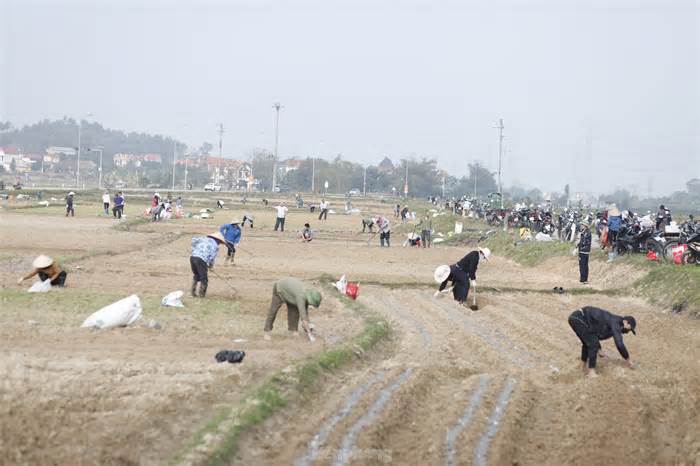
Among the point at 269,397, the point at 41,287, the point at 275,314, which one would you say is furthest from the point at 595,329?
the point at 41,287

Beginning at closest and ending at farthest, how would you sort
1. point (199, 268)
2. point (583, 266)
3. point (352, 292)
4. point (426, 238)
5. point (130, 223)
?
point (199, 268) → point (352, 292) → point (583, 266) → point (426, 238) → point (130, 223)

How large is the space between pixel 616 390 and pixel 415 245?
2966cm

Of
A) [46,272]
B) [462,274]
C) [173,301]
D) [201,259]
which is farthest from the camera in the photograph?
[462,274]

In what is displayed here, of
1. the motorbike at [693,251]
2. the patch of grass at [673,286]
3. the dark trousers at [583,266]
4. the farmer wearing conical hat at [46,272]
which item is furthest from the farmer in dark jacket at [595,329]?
the dark trousers at [583,266]

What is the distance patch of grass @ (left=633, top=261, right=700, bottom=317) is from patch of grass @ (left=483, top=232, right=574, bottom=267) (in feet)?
25.5

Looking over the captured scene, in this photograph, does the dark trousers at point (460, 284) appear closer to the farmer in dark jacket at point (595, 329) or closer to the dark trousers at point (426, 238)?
the farmer in dark jacket at point (595, 329)

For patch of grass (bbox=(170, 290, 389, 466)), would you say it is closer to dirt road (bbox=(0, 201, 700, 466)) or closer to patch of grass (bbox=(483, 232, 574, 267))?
dirt road (bbox=(0, 201, 700, 466))

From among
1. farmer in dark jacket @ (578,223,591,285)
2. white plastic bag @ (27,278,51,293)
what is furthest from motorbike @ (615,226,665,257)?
white plastic bag @ (27,278,51,293)

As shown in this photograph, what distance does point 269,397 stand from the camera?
33.3 feet

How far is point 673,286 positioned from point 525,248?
14119 mm

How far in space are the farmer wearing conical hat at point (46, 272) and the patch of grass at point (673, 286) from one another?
45.1 ft

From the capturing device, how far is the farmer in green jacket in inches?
558

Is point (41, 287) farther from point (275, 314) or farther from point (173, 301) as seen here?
point (275, 314)

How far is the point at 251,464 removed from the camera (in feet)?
27.4
